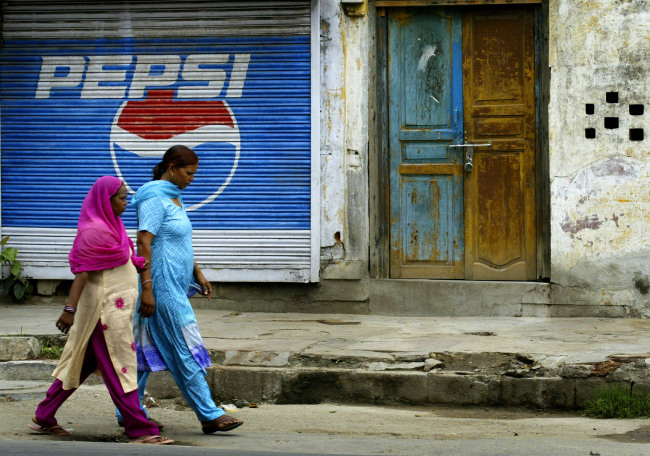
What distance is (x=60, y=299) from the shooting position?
8641mm

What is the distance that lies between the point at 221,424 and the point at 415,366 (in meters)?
1.62

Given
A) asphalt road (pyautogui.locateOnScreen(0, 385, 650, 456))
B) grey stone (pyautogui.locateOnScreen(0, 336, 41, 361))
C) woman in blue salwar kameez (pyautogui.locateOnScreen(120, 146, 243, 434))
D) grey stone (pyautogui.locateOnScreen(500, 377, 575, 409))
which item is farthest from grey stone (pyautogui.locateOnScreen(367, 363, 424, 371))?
grey stone (pyautogui.locateOnScreen(0, 336, 41, 361))

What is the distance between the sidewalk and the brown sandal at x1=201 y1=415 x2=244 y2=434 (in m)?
1.16

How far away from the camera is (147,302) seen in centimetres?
473

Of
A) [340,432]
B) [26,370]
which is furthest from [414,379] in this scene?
[26,370]

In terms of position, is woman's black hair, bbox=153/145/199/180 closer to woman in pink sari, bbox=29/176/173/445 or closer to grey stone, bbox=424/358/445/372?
woman in pink sari, bbox=29/176/173/445

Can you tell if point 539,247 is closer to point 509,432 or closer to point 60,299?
point 509,432

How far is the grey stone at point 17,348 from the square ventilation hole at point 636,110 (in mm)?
5180

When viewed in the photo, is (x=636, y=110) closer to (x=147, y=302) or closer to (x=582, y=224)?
(x=582, y=224)

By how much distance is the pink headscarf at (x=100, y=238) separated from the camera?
4676 millimetres

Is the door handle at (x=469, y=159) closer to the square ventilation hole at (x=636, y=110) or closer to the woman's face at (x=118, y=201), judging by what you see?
the square ventilation hole at (x=636, y=110)

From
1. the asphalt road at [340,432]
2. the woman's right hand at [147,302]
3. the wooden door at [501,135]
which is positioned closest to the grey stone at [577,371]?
the asphalt road at [340,432]

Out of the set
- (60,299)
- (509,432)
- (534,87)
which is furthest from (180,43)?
(509,432)

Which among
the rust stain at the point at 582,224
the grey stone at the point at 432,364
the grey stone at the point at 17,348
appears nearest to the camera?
the grey stone at the point at 432,364
